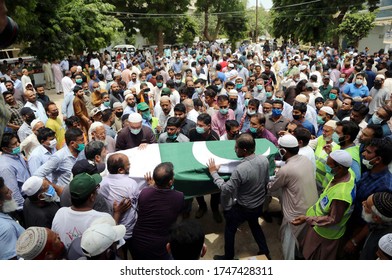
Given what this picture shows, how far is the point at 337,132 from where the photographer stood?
342 cm

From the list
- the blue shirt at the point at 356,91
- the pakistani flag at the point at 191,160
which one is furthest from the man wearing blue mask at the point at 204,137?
the blue shirt at the point at 356,91

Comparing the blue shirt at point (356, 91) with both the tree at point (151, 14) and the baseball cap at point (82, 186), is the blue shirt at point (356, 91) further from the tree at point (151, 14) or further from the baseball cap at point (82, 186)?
the tree at point (151, 14)

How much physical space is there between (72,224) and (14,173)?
1.49 meters

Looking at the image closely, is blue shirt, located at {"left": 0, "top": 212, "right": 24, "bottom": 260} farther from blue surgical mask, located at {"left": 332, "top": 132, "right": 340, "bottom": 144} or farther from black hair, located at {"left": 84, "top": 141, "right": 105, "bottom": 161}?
blue surgical mask, located at {"left": 332, "top": 132, "right": 340, "bottom": 144}

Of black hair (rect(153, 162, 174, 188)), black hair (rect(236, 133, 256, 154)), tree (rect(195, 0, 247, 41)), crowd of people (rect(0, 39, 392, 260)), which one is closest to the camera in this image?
crowd of people (rect(0, 39, 392, 260))

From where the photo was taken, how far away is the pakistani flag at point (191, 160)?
326 centimetres

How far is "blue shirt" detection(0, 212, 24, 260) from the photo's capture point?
7.66 feet

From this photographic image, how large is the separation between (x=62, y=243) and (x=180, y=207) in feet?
3.29

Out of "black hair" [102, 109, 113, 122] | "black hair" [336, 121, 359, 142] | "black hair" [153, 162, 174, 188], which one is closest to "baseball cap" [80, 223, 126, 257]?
"black hair" [153, 162, 174, 188]

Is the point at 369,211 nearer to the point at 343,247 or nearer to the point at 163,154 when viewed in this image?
the point at 343,247

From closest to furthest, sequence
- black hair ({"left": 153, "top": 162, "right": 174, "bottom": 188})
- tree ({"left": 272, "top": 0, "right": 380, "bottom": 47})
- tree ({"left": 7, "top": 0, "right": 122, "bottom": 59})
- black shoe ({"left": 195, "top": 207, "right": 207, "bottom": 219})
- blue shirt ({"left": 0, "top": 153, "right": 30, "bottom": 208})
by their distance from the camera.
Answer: black hair ({"left": 153, "top": 162, "right": 174, "bottom": 188}) < blue shirt ({"left": 0, "top": 153, "right": 30, "bottom": 208}) < black shoe ({"left": 195, "top": 207, "right": 207, "bottom": 219}) < tree ({"left": 7, "top": 0, "right": 122, "bottom": 59}) < tree ({"left": 272, "top": 0, "right": 380, "bottom": 47})

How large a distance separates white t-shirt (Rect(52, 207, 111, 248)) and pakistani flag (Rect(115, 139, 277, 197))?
33.5 inches

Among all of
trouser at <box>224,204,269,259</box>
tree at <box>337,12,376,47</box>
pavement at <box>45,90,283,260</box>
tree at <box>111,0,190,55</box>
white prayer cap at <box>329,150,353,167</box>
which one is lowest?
pavement at <box>45,90,283,260</box>
